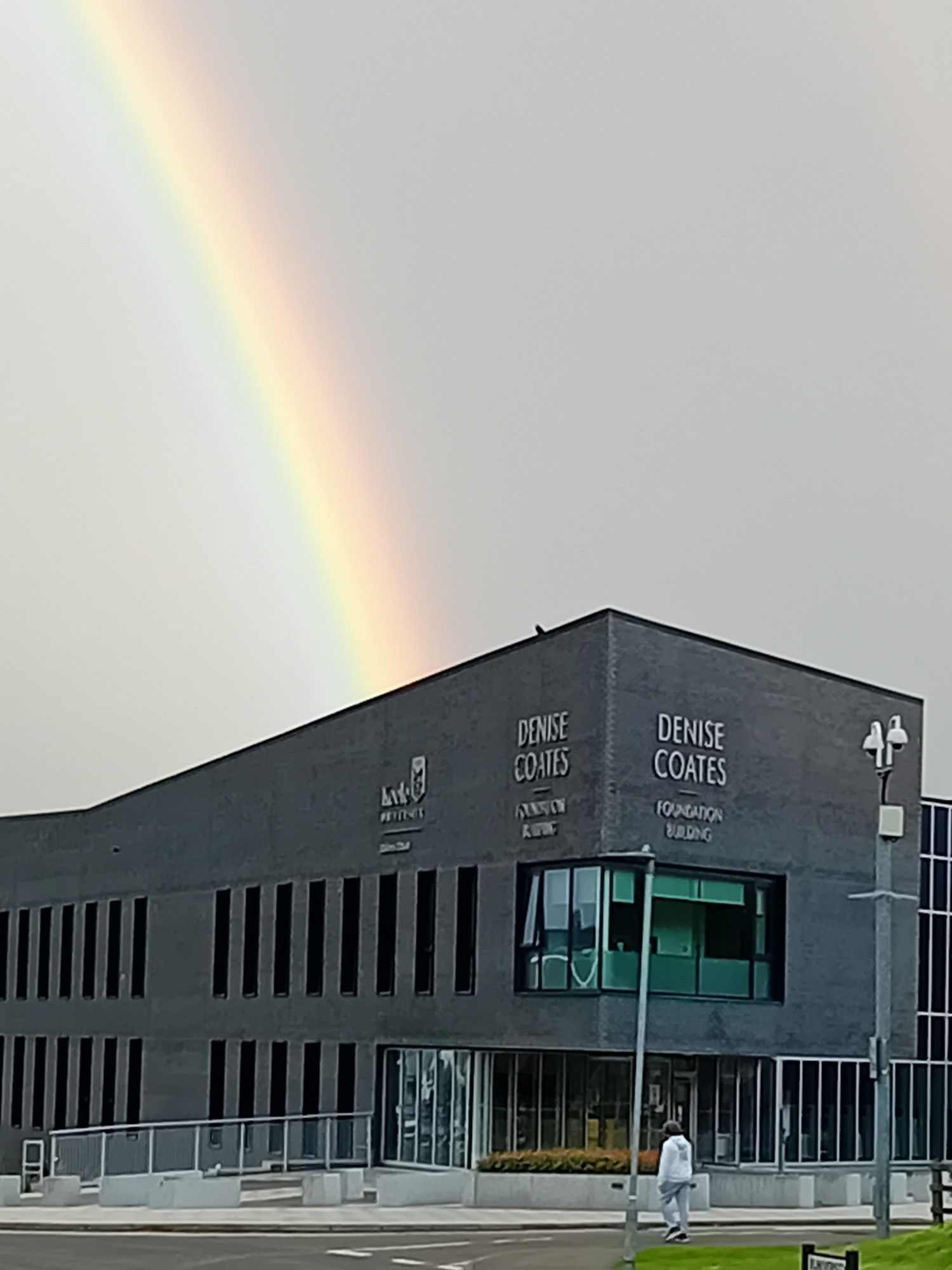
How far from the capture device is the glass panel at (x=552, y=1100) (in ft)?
160

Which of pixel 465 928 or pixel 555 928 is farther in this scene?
pixel 465 928

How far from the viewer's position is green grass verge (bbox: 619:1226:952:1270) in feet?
79.9

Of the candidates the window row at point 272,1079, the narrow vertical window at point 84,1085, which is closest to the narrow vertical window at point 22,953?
the narrow vertical window at point 84,1085

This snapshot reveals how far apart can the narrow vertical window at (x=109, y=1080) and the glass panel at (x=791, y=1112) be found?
2602 cm

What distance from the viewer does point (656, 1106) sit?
48531mm

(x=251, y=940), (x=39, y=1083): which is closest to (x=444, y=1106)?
(x=251, y=940)

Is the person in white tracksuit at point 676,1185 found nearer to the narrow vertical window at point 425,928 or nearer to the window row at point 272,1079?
the narrow vertical window at point 425,928

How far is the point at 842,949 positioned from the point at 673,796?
252 inches

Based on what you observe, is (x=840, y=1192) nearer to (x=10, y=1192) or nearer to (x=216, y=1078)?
(x=10, y=1192)

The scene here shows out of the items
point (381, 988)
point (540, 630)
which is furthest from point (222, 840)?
point (540, 630)

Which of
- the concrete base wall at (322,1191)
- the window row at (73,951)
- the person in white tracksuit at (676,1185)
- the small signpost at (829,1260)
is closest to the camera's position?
the small signpost at (829,1260)

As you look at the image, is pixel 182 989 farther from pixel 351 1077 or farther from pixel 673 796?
pixel 673 796

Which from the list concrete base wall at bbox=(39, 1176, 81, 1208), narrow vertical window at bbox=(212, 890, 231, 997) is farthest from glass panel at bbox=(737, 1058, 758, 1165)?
narrow vertical window at bbox=(212, 890, 231, 997)

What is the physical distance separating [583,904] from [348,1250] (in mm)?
15632
